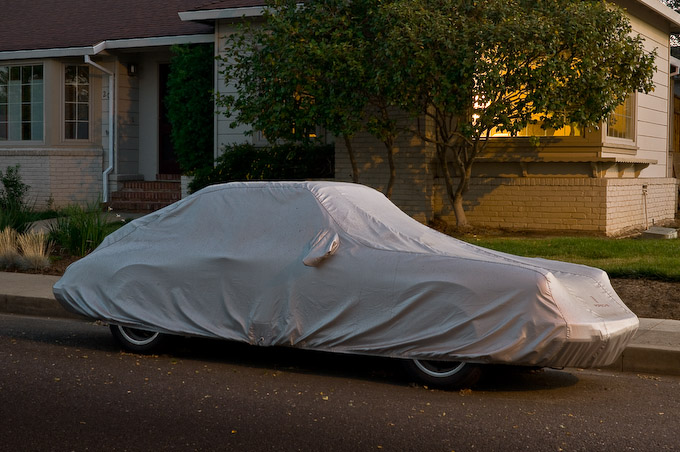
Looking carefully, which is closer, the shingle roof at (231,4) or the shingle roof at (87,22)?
the shingle roof at (231,4)

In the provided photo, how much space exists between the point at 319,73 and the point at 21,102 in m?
10.3

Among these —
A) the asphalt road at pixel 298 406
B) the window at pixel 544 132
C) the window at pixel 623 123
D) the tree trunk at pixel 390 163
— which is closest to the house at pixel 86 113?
the tree trunk at pixel 390 163

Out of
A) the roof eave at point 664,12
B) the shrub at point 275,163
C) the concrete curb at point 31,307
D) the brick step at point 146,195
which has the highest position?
the roof eave at point 664,12

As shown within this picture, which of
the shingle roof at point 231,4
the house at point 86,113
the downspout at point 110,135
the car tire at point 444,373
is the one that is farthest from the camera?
the house at point 86,113

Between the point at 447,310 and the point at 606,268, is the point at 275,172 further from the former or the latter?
the point at 447,310

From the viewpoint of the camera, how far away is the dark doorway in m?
21.2

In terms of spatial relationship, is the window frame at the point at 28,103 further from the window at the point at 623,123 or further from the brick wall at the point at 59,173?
the window at the point at 623,123

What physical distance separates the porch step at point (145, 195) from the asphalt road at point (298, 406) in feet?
41.0

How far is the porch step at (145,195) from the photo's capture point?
20266 mm

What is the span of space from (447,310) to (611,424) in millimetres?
1348

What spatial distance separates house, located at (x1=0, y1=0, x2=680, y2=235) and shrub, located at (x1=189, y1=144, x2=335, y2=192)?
78 cm

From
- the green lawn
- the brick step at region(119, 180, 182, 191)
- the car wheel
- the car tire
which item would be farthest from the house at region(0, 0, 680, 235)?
the car tire

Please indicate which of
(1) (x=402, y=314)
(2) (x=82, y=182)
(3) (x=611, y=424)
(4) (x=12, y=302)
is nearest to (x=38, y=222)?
(2) (x=82, y=182)

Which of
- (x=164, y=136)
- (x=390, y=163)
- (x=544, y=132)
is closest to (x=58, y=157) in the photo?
(x=164, y=136)
